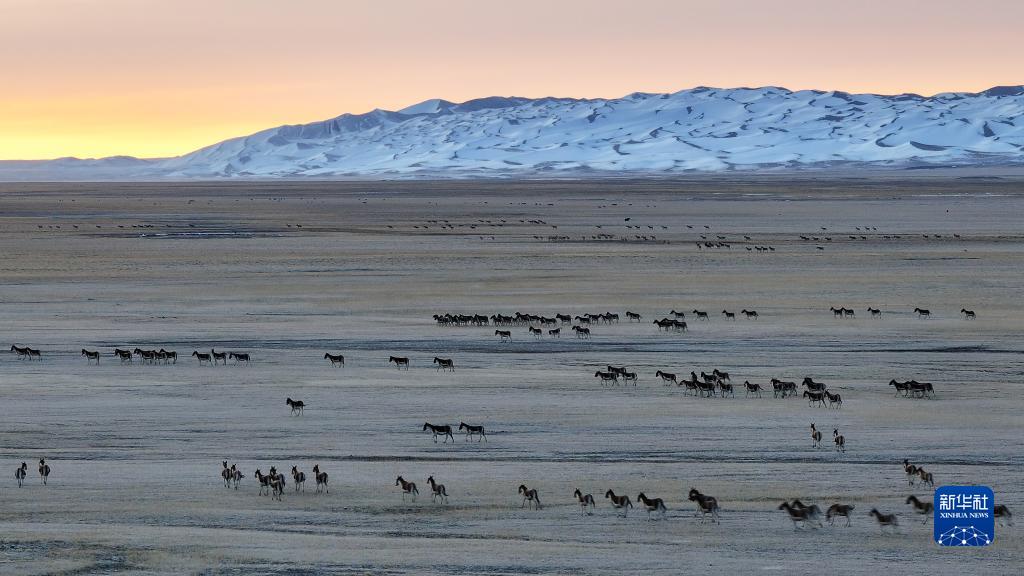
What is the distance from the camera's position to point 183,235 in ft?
256

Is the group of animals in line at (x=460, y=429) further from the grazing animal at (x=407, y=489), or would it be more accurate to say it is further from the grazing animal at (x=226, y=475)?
the grazing animal at (x=226, y=475)

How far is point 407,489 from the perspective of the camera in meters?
18.5

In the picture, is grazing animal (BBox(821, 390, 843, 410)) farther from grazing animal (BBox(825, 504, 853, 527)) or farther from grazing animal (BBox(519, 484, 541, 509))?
grazing animal (BBox(519, 484, 541, 509))

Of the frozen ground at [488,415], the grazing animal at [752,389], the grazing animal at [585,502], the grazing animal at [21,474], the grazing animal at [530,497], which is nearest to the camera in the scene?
the frozen ground at [488,415]

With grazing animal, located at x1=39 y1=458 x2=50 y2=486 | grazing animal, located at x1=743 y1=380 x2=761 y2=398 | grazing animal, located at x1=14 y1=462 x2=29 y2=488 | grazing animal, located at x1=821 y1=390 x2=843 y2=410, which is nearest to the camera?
grazing animal, located at x1=14 y1=462 x2=29 y2=488

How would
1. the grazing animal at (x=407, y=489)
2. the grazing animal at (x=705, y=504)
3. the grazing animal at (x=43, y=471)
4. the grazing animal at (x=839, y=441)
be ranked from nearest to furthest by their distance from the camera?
the grazing animal at (x=705, y=504) → the grazing animal at (x=407, y=489) → the grazing animal at (x=43, y=471) → the grazing animal at (x=839, y=441)

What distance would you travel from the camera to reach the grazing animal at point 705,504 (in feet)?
57.4

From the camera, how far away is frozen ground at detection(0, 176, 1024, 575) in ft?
55.1

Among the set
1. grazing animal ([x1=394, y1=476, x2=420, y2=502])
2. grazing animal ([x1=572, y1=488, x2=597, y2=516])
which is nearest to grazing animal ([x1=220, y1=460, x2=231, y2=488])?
grazing animal ([x1=394, y1=476, x2=420, y2=502])

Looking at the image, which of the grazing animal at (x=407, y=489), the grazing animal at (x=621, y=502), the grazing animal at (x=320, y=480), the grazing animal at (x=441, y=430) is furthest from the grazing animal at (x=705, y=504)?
the grazing animal at (x=441, y=430)

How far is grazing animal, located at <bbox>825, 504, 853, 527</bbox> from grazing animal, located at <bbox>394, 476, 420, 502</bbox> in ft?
16.7

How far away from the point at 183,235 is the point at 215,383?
5150cm

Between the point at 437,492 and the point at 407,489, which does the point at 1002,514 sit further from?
the point at 407,489

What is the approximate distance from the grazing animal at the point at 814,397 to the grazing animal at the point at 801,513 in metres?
8.10
